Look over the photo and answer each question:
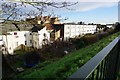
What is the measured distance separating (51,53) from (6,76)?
25977 mm

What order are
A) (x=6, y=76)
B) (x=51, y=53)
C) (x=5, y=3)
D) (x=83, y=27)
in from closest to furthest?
(x=5, y=3)
(x=6, y=76)
(x=51, y=53)
(x=83, y=27)

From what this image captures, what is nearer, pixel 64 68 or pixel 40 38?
pixel 64 68

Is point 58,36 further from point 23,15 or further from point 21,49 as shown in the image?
point 23,15

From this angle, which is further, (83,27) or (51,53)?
(83,27)

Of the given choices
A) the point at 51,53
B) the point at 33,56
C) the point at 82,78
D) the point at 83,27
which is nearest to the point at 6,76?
the point at 82,78

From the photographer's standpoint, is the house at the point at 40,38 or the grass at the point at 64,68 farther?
the house at the point at 40,38

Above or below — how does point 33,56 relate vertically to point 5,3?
below

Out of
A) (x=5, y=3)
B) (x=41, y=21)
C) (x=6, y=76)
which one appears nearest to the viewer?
(x=5, y=3)

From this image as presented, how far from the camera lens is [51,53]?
1499 inches

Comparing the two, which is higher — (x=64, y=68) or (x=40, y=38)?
(x=64, y=68)

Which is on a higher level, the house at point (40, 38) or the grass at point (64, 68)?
the grass at point (64, 68)

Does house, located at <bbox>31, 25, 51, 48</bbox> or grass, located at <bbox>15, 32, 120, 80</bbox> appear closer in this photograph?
grass, located at <bbox>15, 32, 120, 80</bbox>

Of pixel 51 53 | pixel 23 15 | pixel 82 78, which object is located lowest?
pixel 51 53

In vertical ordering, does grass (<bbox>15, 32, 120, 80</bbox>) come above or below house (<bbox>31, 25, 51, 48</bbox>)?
above
